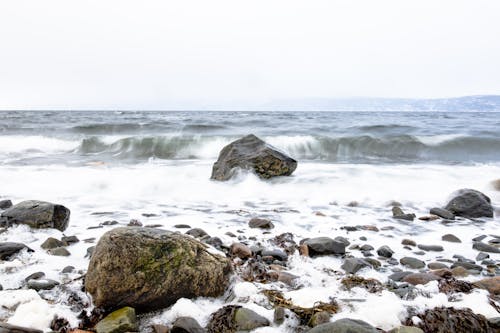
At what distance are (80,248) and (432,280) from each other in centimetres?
351

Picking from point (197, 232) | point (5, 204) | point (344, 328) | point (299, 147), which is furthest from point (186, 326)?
point (299, 147)

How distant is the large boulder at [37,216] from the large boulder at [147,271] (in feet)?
7.01

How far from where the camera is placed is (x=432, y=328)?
2578mm

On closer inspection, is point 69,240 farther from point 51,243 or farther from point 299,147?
point 299,147

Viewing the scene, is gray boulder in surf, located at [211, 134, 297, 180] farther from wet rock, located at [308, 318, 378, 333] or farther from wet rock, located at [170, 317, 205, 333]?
wet rock, located at [308, 318, 378, 333]

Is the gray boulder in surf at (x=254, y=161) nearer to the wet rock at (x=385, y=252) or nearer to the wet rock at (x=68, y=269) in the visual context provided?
the wet rock at (x=385, y=252)

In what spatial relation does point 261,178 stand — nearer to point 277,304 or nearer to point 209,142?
point 277,304

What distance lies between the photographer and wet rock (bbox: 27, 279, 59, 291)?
303 cm

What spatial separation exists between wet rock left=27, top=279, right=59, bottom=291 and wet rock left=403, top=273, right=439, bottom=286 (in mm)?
2998

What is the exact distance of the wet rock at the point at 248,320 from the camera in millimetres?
2529

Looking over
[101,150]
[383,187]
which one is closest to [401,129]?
[383,187]

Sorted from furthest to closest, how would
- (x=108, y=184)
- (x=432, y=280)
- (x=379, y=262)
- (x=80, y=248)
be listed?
(x=108, y=184)
(x=80, y=248)
(x=379, y=262)
(x=432, y=280)

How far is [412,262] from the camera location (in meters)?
3.83

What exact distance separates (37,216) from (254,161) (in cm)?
467
